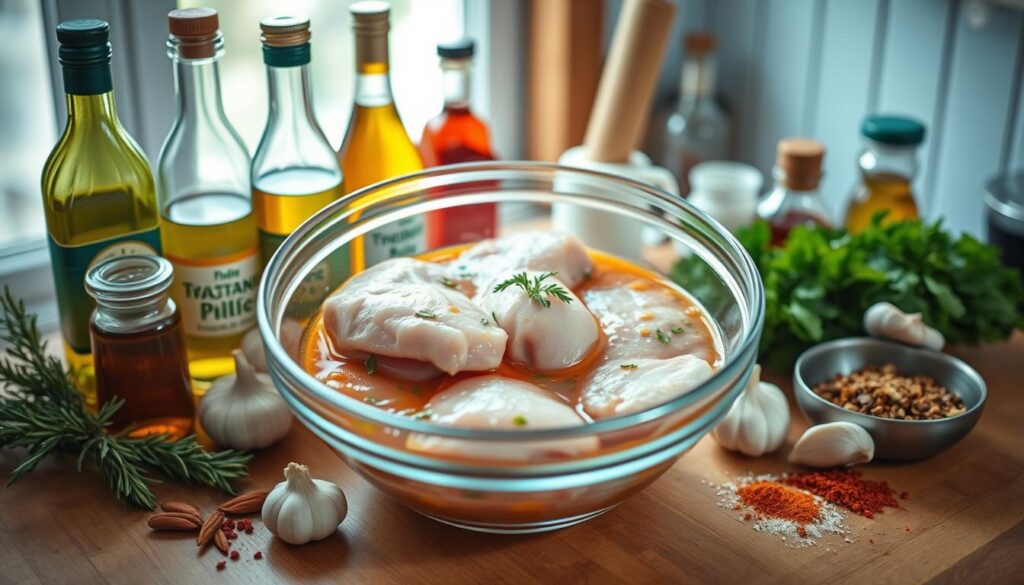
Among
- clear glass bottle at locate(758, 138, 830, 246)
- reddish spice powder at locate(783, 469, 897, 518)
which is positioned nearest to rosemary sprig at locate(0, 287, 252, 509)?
reddish spice powder at locate(783, 469, 897, 518)

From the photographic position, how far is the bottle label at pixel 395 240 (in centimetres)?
133

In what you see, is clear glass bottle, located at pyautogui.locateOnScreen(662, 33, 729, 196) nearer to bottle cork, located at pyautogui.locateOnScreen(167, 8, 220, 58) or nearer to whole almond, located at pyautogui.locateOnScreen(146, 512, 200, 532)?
bottle cork, located at pyautogui.locateOnScreen(167, 8, 220, 58)

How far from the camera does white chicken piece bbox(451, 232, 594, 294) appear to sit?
1248mm

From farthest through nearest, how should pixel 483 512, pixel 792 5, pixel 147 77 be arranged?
1. pixel 792 5
2. pixel 147 77
3. pixel 483 512

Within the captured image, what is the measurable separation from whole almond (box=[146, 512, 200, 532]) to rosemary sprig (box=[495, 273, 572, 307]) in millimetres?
384

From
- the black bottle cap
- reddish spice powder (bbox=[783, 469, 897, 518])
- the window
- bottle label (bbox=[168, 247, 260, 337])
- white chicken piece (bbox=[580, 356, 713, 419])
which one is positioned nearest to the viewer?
white chicken piece (bbox=[580, 356, 713, 419])

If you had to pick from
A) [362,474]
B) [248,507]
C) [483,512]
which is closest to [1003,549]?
[483,512]

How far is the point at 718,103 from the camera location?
2.11m

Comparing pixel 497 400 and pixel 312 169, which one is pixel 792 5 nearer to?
pixel 312 169

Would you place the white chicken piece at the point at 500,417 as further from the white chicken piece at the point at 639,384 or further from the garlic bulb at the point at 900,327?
the garlic bulb at the point at 900,327

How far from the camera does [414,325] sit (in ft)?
3.43

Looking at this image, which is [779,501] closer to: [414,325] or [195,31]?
[414,325]

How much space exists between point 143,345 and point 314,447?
0.22 m

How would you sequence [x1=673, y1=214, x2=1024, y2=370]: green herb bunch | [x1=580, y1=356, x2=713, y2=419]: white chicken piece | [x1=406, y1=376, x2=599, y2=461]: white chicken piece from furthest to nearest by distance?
[x1=673, y1=214, x2=1024, y2=370]: green herb bunch
[x1=580, y1=356, x2=713, y2=419]: white chicken piece
[x1=406, y1=376, x2=599, y2=461]: white chicken piece
